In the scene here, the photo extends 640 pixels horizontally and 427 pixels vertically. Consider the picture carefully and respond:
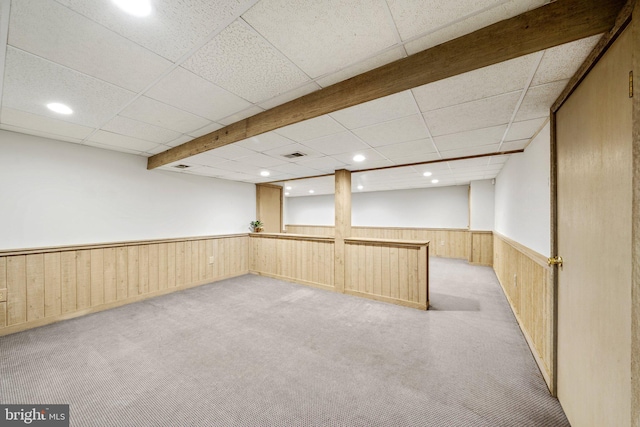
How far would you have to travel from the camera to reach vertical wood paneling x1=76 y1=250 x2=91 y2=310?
3.33m

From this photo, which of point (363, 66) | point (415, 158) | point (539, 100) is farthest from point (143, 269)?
point (539, 100)

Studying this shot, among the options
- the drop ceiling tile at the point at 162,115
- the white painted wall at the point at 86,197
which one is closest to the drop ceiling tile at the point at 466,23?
the drop ceiling tile at the point at 162,115

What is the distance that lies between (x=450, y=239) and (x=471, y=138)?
5445mm

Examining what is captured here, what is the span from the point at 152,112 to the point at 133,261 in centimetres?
279

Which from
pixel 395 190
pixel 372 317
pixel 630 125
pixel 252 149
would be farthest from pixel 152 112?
pixel 395 190

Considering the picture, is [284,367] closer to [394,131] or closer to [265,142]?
[265,142]

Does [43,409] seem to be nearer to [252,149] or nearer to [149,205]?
[252,149]

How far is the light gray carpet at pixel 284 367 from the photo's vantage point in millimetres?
1623

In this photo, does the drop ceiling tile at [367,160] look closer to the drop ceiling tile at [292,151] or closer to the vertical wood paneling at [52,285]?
the drop ceiling tile at [292,151]

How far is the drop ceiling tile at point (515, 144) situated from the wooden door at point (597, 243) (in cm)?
136

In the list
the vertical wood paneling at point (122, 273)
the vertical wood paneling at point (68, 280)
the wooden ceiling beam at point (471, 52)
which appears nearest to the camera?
the wooden ceiling beam at point (471, 52)

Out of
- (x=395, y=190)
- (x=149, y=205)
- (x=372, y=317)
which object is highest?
(x=395, y=190)

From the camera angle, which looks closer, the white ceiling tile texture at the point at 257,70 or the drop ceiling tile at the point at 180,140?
the white ceiling tile texture at the point at 257,70

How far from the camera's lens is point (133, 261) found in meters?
3.89
